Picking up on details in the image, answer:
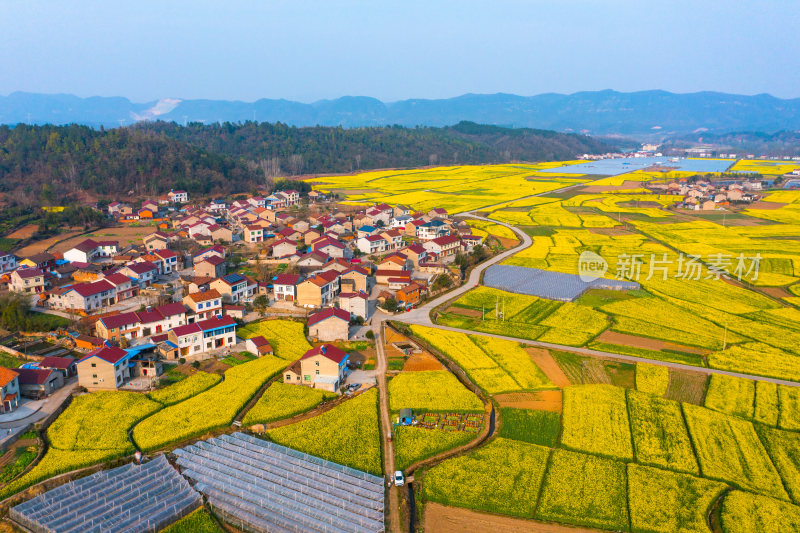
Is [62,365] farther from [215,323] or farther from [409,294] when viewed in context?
[409,294]

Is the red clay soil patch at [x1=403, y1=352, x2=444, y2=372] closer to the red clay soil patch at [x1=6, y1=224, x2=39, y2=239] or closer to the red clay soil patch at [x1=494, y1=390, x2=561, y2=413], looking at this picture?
the red clay soil patch at [x1=494, y1=390, x2=561, y2=413]

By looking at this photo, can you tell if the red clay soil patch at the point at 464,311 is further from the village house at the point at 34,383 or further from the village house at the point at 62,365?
the village house at the point at 34,383

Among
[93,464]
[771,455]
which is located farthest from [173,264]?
[771,455]

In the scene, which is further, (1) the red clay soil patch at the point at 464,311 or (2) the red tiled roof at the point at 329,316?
(1) the red clay soil patch at the point at 464,311

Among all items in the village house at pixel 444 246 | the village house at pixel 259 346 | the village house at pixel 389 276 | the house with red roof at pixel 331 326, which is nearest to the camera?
the village house at pixel 259 346

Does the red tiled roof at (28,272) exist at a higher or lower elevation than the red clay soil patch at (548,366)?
higher

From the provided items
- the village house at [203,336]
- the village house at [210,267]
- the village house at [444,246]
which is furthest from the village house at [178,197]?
the village house at [203,336]

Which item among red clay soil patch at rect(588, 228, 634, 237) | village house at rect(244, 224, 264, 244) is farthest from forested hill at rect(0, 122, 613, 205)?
red clay soil patch at rect(588, 228, 634, 237)
